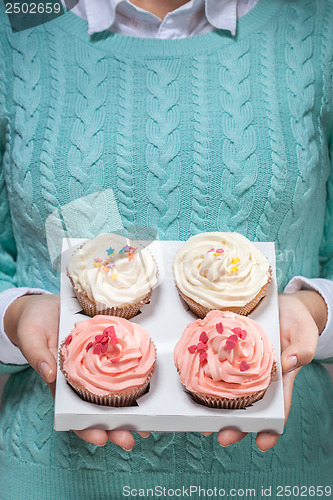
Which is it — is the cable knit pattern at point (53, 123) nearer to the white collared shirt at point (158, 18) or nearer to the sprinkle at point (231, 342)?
the white collared shirt at point (158, 18)

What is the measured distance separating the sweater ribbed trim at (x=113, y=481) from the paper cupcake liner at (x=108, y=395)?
245mm

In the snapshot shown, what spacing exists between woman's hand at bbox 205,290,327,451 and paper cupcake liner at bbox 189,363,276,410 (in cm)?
4

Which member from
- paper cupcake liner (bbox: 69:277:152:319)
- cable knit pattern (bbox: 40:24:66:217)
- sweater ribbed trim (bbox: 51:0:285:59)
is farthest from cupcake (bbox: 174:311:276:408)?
sweater ribbed trim (bbox: 51:0:285:59)

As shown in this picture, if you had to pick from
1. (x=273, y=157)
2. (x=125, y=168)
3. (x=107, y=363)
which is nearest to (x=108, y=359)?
(x=107, y=363)

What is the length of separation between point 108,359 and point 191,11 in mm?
645

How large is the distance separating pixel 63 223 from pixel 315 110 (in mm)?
497

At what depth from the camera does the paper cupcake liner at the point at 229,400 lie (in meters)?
→ 0.85

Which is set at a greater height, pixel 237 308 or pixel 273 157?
pixel 273 157

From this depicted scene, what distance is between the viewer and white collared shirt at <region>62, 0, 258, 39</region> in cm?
108

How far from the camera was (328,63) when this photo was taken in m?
1.09

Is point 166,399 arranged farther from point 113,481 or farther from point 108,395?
point 113,481

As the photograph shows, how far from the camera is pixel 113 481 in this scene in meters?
1.06

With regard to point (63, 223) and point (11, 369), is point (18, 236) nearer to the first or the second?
point (63, 223)

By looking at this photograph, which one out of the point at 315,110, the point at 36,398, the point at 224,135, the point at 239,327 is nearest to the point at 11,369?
the point at 36,398
